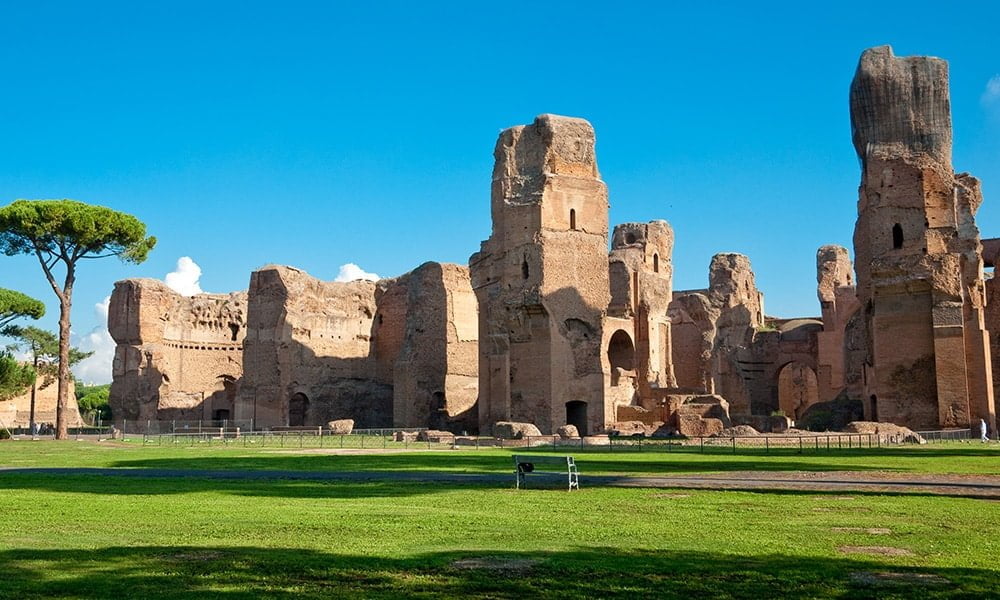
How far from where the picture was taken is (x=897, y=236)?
35.0m

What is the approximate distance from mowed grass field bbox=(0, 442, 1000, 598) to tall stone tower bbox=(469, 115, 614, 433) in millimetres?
23616

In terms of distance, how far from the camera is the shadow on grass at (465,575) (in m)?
6.28

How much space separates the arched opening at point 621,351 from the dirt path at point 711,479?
29.6 meters

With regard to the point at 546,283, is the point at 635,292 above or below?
above

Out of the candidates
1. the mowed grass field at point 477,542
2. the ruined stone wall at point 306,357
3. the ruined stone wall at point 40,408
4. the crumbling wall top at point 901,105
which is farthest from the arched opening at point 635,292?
the mowed grass field at point 477,542

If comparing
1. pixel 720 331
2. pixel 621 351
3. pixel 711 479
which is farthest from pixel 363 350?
pixel 711 479

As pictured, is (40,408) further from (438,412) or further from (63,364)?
(438,412)

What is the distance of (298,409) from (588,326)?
627 inches

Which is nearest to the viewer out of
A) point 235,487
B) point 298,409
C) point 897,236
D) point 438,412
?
point 235,487

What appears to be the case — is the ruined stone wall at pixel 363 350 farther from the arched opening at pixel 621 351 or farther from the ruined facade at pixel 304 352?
the arched opening at pixel 621 351

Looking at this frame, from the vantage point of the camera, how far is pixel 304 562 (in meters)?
7.38

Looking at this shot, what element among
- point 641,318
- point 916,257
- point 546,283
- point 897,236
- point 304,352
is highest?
point 897,236

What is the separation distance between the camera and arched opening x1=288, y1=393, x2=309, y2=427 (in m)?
47.1

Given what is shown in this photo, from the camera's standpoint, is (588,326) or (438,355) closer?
(588,326)
